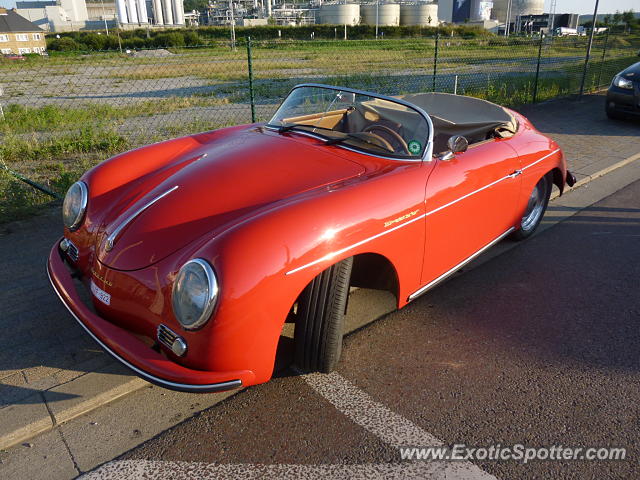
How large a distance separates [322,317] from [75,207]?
1.71m

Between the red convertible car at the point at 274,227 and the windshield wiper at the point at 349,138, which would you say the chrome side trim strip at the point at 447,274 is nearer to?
the red convertible car at the point at 274,227

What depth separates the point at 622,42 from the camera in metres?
16.1

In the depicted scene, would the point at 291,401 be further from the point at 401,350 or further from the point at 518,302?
the point at 518,302

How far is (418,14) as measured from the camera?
95062mm

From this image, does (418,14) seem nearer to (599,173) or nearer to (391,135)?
(599,173)

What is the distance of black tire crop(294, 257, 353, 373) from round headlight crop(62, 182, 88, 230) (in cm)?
151

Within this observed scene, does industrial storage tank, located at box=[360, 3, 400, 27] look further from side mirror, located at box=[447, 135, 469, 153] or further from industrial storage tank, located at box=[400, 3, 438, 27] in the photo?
side mirror, located at box=[447, 135, 469, 153]

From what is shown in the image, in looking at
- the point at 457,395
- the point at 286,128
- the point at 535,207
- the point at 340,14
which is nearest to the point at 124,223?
the point at 286,128

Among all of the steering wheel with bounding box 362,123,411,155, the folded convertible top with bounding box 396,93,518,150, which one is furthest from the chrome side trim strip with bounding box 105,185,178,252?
the folded convertible top with bounding box 396,93,518,150

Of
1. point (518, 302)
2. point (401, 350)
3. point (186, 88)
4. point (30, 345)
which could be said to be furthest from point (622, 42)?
point (30, 345)

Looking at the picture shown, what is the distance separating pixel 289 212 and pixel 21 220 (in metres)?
3.62

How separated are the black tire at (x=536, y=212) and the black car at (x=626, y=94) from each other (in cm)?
628

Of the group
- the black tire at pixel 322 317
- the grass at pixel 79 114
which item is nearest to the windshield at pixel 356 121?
the black tire at pixel 322 317

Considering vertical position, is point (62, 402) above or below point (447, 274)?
below
